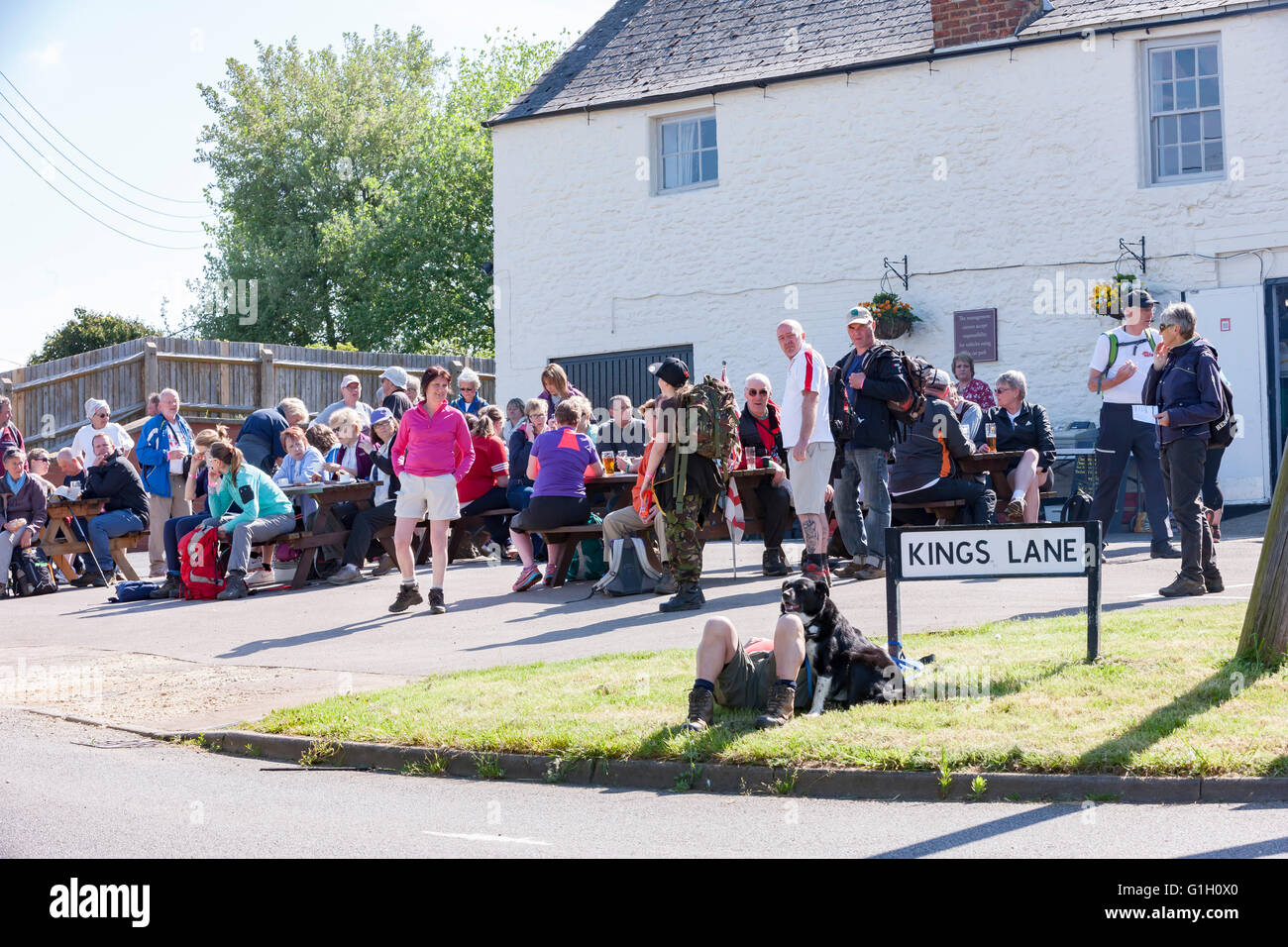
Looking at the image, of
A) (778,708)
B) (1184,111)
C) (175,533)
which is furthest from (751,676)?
(1184,111)

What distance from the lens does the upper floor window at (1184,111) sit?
19.9 meters

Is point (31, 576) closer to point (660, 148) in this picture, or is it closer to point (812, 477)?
point (812, 477)

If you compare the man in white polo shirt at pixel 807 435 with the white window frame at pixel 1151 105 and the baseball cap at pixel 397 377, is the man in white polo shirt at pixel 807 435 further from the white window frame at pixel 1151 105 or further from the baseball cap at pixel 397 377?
the white window frame at pixel 1151 105

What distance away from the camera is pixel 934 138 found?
71.2 ft

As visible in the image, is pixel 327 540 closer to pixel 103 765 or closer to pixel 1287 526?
pixel 103 765

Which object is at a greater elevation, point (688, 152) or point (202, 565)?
point (688, 152)

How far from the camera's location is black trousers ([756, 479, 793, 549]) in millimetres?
13953

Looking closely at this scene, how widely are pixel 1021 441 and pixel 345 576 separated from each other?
7090 millimetres

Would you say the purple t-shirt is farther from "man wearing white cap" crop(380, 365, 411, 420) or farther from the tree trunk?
the tree trunk

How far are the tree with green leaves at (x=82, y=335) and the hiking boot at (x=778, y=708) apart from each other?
48.0 meters

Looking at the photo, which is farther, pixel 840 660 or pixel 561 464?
pixel 561 464

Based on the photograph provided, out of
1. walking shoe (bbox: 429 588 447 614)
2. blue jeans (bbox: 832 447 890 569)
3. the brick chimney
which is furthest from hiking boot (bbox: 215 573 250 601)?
the brick chimney

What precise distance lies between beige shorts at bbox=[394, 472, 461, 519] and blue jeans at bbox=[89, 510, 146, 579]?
542 centimetres

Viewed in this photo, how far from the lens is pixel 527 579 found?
567 inches
